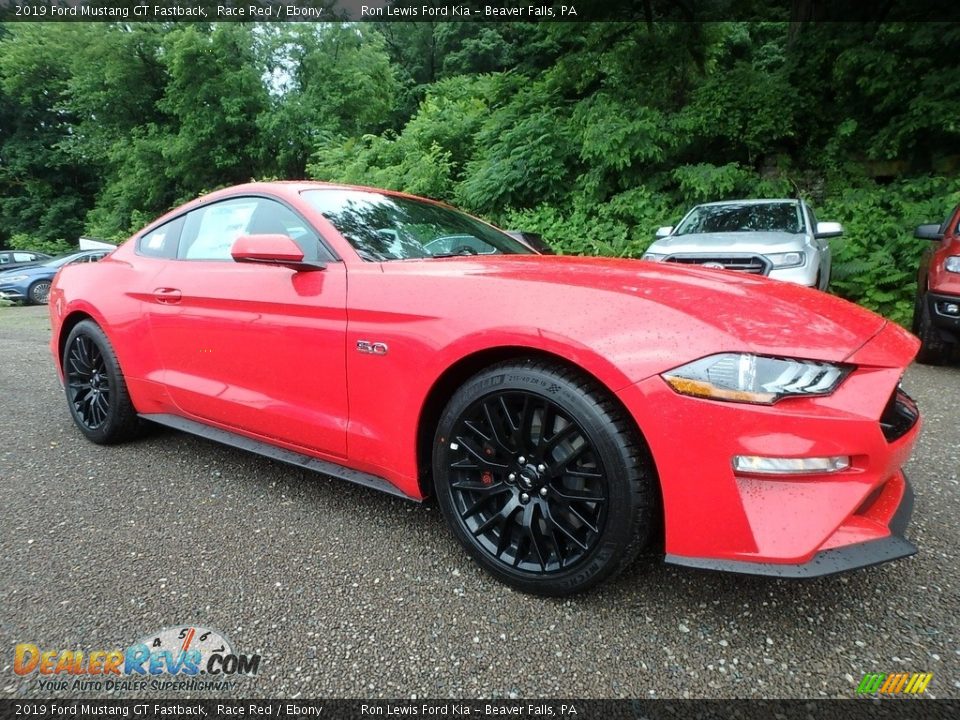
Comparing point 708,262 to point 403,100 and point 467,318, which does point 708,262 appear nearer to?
point 467,318

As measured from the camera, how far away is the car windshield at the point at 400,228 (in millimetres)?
2232

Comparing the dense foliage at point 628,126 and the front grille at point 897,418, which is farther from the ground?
the dense foliage at point 628,126

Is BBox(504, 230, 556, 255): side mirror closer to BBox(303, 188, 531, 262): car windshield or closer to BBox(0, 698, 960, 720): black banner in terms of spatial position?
BBox(303, 188, 531, 262): car windshield

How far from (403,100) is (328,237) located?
23126mm

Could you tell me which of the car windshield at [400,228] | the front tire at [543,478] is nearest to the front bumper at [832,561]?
the front tire at [543,478]

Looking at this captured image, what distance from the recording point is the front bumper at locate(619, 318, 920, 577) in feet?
4.44

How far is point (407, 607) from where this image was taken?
5.56 feet

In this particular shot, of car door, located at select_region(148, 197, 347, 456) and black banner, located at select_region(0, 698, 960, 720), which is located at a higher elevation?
car door, located at select_region(148, 197, 347, 456)

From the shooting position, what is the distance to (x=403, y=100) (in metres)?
22.7

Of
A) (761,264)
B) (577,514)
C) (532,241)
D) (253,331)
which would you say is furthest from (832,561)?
(761,264)

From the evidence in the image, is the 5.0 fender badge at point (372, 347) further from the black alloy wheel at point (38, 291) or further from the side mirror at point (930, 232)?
the black alloy wheel at point (38, 291)

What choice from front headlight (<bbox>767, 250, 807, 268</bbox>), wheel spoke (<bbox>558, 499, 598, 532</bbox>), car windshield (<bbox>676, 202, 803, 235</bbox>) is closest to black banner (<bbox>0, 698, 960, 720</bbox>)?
wheel spoke (<bbox>558, 499, 598, 532</bbox>)

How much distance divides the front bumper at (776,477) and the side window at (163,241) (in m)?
2.51

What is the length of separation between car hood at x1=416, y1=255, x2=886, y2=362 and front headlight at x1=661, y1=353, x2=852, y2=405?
0.03 meters
